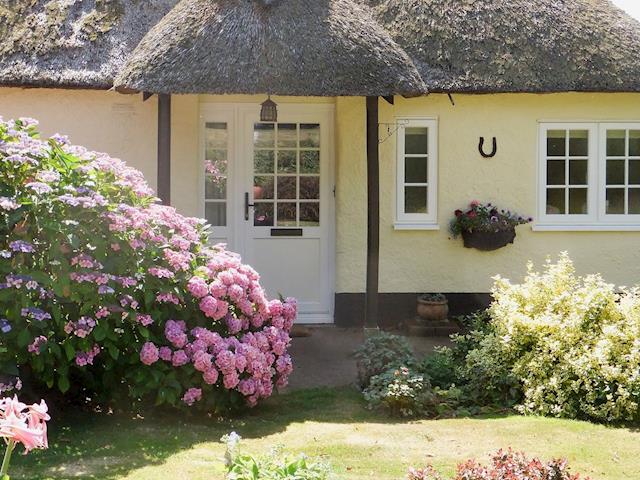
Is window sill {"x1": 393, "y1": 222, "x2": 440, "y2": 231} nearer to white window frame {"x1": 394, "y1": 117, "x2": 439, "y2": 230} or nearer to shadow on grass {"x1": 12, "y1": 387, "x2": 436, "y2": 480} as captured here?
white window frame {"x1": 394, "y1": 117, "x2": 439, "y2": 230}

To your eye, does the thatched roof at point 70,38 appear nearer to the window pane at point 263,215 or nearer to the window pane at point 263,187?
the window pane at point 263,187

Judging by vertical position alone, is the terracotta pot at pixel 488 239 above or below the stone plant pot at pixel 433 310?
above

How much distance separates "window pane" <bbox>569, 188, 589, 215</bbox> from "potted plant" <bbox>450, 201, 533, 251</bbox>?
692 millimetres

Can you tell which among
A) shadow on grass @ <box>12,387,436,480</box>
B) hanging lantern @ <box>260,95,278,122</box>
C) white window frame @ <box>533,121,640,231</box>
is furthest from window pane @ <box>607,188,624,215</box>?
shadow on grass @ <box>12,387,436,480</box>

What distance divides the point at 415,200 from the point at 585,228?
2.10 m

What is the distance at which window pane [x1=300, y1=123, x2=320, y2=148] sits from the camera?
11414 mm

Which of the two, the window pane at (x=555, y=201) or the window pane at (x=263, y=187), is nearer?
the window pane at (x=263, y=187)

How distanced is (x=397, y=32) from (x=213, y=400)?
19.0ft

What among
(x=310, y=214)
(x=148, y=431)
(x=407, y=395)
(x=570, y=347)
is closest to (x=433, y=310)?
(x=310, y=214)

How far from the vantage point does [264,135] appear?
11.4 metres

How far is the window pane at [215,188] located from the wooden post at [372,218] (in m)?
2.05

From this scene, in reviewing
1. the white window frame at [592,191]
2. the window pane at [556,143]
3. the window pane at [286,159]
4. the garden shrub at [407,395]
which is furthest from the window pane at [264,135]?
the garden shrub at [407,395]

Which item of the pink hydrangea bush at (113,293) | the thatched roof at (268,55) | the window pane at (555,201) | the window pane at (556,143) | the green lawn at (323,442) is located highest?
the thatched roof at (268,55)

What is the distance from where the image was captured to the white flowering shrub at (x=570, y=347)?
23.4 ft
